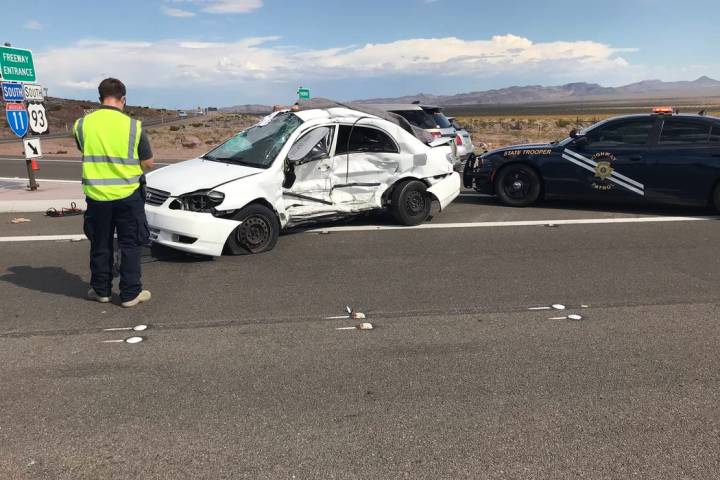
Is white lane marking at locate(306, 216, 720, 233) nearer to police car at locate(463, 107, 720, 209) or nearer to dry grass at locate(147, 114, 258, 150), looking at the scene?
police car at locate(463, 107, 720, 209)

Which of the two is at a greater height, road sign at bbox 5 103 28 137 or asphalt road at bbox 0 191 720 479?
road sign at bbox 5 103 28 137

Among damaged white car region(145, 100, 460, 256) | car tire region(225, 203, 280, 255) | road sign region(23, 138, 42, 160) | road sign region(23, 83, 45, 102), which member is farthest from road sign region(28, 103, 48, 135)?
car tire region(225, 203, 280, 255)

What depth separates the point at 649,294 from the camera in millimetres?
5430

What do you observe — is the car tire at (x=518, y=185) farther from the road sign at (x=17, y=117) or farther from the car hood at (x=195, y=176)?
the road sign at (x=17, y=117)

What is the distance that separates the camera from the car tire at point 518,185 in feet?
31.7

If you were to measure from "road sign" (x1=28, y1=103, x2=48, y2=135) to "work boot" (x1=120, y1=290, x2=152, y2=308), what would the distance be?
24.3 feet

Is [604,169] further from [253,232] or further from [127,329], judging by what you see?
[127,329]

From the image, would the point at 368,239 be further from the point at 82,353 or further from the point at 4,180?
the point at 4,180

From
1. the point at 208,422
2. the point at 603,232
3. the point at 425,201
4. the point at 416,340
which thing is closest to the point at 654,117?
the point at 603,232

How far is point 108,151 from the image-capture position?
485cm

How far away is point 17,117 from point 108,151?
7.44 metres

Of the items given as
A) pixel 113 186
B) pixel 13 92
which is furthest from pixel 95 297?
pixel 13 92

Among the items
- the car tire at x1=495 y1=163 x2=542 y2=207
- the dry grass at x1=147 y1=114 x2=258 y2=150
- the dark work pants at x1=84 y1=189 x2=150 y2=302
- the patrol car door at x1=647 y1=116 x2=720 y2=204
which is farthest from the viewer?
the dry grass at x1=147 y1=114 x2=258 y2=150

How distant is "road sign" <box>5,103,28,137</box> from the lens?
10.6m
